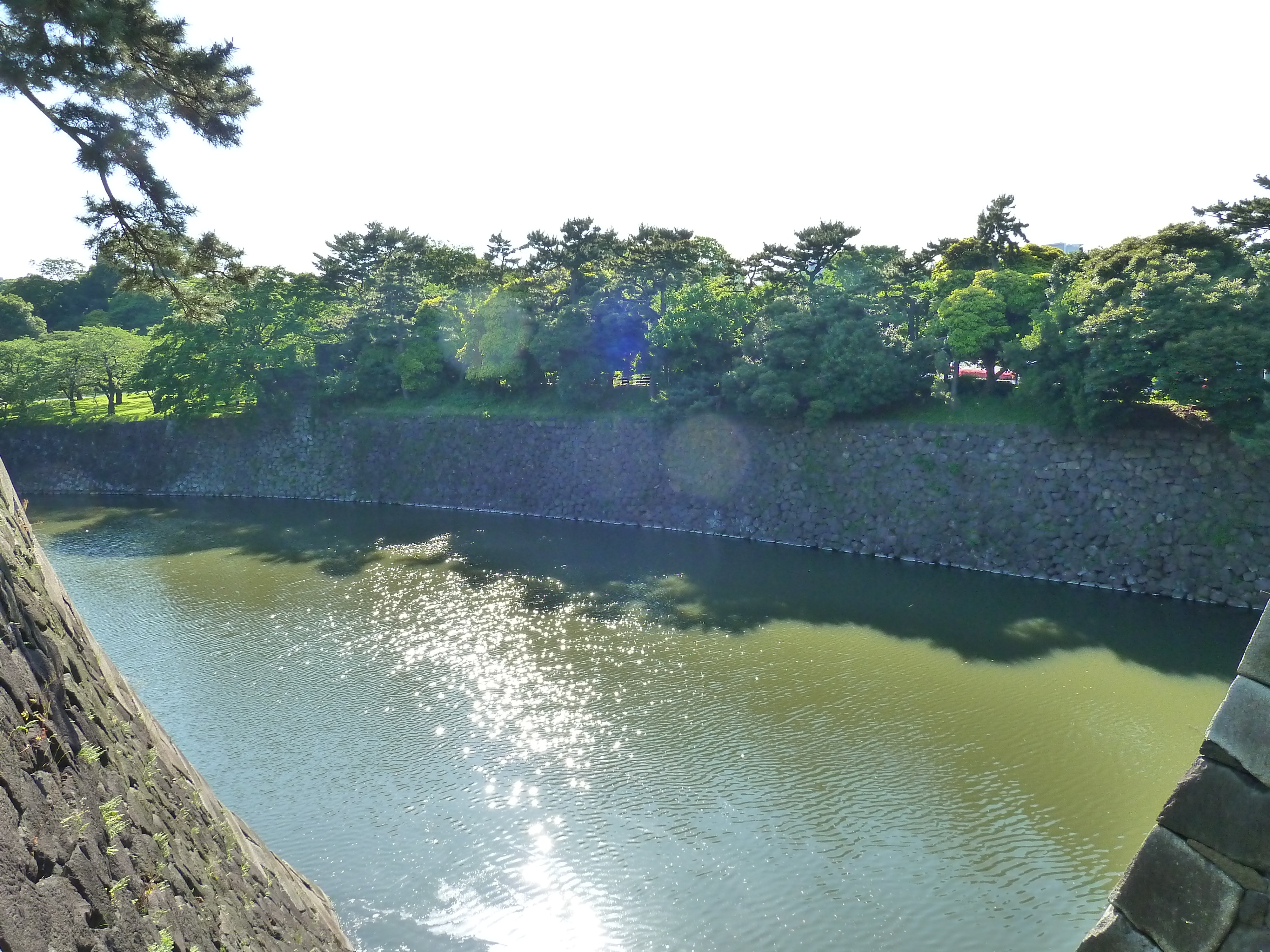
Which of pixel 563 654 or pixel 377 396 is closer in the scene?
pixel 563 654

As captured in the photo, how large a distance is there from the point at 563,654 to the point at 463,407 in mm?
15228

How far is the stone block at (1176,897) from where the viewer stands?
1.82 meters

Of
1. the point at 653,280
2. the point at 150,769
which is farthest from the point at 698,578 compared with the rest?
the point at 150,769

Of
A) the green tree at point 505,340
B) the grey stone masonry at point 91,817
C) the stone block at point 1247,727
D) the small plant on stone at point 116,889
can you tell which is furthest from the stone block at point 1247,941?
the green tree at point 505,340

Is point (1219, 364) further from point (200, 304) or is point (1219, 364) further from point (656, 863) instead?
Answer: point (200, 304)

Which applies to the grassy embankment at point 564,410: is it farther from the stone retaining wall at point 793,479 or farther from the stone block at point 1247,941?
the stone block at point 1247,941

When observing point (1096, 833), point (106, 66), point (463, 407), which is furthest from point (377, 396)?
point (1096, 833)

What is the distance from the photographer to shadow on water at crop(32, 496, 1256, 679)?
12.8m

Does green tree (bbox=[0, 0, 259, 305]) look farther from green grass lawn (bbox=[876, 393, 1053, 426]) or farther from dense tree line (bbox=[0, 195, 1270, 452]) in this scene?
green grass lawn (bbox=[876, 393, 1053, 426])

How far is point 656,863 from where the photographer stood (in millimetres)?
7293

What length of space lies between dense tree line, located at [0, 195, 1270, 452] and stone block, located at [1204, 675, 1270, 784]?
8118 mm

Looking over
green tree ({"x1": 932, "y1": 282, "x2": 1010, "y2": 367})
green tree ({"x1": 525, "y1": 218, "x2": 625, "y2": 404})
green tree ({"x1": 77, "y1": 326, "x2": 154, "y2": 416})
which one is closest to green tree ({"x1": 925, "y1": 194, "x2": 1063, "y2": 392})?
green tree ({"x1": 932, "y1": 282, "x2": 1010, "y2": 367})

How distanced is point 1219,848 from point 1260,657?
1.47ft

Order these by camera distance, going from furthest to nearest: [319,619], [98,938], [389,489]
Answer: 1. [389,489]
2. [319,619]
3. [98,938]
